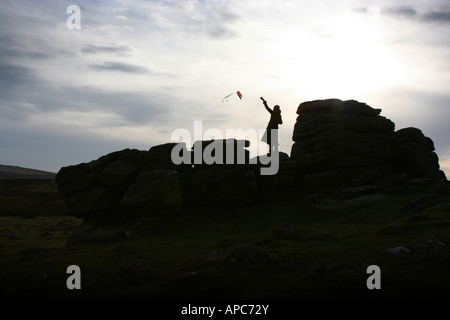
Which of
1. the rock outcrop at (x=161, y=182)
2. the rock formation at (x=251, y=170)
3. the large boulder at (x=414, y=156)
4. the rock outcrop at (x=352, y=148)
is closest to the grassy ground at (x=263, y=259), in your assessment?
the rock outcrop at (x=161, y=182)

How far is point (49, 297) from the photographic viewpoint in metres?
18.3

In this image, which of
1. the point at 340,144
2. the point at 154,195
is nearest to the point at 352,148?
the point at 340,144

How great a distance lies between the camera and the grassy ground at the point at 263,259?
16422 millimetres

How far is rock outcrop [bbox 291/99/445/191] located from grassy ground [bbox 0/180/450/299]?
16.3ft

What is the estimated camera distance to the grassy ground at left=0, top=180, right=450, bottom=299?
647 inches

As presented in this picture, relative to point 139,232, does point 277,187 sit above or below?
above

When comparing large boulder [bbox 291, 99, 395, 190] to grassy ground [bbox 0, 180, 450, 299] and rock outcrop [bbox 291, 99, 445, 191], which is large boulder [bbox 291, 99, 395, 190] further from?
grassy ground [bbox 0, 180, 450, 299]

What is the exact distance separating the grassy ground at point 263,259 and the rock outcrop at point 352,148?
496cm

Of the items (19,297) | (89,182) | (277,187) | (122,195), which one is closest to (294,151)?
(277,187)

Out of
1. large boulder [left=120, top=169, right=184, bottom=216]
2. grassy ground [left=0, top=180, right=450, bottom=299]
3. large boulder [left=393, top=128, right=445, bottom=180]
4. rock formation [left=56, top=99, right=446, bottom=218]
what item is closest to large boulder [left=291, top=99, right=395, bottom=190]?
rock formation [left=56, top=99, right=446, bottom=218]

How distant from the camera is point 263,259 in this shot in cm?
2102
